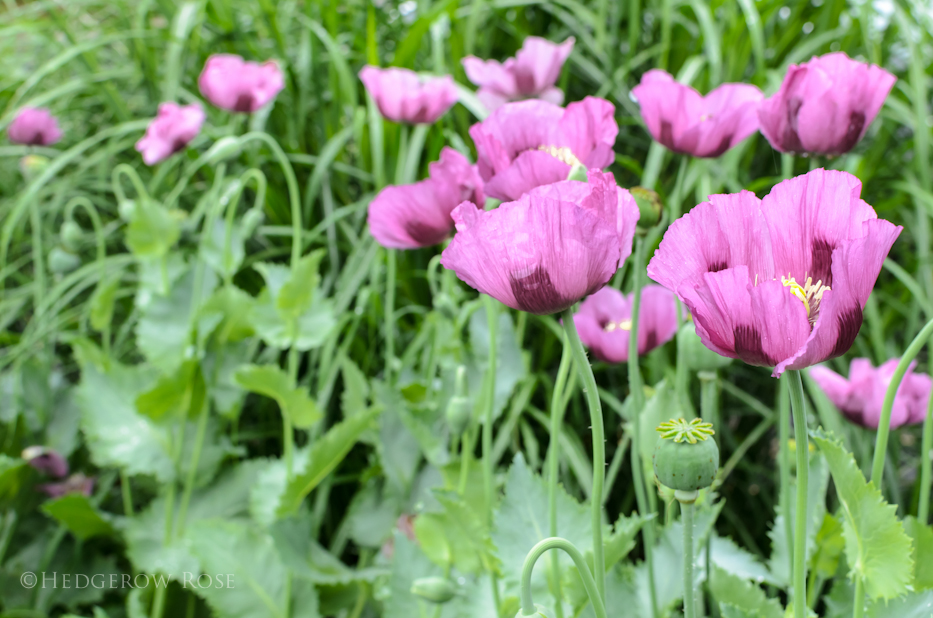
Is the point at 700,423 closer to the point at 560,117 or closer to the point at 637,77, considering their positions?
the point at 560,117

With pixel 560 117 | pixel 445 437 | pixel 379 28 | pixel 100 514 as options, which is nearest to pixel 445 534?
pixel 445 437

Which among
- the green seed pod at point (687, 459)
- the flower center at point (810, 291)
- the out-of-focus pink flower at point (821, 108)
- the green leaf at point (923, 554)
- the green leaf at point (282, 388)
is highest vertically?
the out-of-focus pink flower at point (821, 108)

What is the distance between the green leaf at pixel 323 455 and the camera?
0.68 metres

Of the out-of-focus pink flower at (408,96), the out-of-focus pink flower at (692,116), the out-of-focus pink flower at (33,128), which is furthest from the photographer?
the out-of-focus pink flower at (33,128)

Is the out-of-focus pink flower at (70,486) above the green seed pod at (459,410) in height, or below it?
below

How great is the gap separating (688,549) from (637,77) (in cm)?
110

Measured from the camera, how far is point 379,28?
1341mm

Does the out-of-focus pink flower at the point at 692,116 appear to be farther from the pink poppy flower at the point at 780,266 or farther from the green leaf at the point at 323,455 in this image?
the green leaf at the point at 323,455

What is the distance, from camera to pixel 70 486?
3.10 feet

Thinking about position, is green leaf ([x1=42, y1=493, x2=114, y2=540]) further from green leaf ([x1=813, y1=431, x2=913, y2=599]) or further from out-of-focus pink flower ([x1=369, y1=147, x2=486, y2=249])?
green leaf ([x1=813, y1=431, x2=913, y2=599])

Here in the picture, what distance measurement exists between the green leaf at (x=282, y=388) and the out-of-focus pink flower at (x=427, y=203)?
24 cm

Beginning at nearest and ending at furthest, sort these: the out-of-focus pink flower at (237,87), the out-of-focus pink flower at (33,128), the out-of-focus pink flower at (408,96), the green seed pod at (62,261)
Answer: the out-of-focus pink flower at (408,96), the out-of-focus pink flower at (237,87), the green seed pod at (62,261), the out-of-focus pink flower at (33,128)

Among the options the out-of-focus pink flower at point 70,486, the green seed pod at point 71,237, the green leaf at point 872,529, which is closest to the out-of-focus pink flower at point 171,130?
the green seed pod at point 71,237

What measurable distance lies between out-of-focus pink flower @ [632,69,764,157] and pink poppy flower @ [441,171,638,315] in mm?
219
